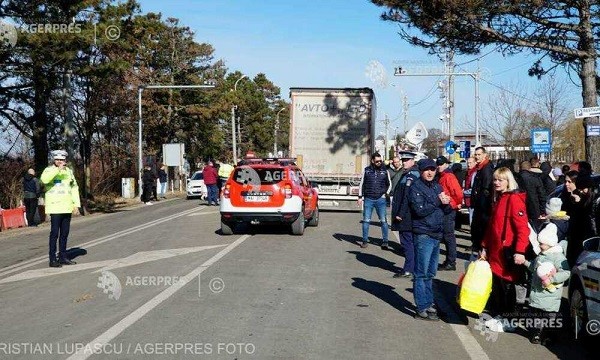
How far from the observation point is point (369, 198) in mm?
13484

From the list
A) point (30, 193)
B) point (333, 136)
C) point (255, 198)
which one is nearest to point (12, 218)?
point (30, 193)

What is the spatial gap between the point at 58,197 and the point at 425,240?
268 inches

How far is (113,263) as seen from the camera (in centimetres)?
1191

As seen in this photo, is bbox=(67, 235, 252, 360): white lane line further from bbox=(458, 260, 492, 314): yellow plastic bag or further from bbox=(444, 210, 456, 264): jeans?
bbox=(444, 210, 456, 264): jeans

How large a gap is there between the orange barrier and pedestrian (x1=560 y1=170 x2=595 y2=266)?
686 inches

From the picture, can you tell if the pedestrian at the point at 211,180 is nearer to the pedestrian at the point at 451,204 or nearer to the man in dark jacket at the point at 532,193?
the pedestrian at the point at 451,204

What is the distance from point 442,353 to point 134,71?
40.8m

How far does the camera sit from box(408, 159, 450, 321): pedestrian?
757cm

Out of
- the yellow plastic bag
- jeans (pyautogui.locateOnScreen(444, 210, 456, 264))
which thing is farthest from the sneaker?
jeans (pyautogui.locateOnScreen(444, 210, 456, 264))

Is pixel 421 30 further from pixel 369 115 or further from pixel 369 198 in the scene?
pixel 369 198

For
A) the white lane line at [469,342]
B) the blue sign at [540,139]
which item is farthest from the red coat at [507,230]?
the blue sign at [540,139]

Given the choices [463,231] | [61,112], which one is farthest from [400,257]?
[61,112]

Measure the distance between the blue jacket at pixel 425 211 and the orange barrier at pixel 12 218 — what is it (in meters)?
16.5

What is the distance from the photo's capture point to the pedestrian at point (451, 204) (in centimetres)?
1054
